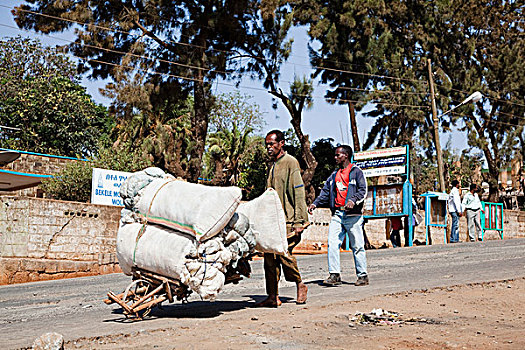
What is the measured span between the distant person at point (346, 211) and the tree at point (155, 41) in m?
15.2

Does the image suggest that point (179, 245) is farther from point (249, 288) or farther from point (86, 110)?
point (86, 110)

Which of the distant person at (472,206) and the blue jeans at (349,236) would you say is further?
the distant person at (472,206)

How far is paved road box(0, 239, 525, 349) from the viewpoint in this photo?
577 centimetres

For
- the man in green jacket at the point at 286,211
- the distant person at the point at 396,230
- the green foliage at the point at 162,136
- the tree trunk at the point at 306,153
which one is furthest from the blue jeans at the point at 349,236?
the tree trunk at the point at 306,153

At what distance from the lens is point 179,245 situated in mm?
5410

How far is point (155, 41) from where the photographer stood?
2320 cm

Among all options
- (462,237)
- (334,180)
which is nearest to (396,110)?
(462,237)

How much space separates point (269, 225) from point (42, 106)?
30747mm

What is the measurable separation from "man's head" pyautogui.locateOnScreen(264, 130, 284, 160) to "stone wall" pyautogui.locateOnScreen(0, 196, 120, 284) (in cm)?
947

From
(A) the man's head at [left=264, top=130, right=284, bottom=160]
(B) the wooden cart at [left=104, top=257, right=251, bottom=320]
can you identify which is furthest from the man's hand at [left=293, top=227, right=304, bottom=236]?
(A) the man's head at [left=264, top=130, right=284, bottom=160]

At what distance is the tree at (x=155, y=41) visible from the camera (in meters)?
22.2

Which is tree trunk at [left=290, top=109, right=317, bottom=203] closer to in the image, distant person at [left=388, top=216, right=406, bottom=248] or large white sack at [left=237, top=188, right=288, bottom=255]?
distant person at [left=388, top=216, right=406, bottom=248]

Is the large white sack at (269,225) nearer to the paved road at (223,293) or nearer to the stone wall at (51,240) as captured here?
the paved road at (223,293)

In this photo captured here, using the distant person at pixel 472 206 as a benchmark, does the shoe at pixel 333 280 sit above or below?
below
